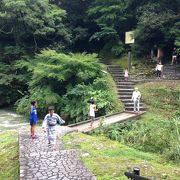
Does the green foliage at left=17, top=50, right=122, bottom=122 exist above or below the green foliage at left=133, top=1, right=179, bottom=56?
below

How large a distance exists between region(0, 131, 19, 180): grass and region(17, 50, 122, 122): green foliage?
6.65 metres

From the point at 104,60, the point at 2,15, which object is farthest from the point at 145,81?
the point at 2,15

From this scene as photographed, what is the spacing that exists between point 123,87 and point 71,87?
3526mm

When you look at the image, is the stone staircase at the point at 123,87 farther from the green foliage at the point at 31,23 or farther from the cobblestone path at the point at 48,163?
the cobblestone path at the point at 48,163

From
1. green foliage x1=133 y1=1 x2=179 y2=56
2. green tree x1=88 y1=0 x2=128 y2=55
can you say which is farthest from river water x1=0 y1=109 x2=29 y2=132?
green tree x1=88 y1=0 x2=128 y2=55

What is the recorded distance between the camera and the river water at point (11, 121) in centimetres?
2112

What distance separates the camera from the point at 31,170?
9453mm

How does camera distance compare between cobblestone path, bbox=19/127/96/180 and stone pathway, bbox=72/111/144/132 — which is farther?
stone pathway, bbox=72/111/144/132

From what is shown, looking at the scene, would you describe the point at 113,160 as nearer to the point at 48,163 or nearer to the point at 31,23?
the point at 48,163

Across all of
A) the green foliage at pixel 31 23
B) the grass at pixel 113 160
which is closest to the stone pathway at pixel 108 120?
the grass at pixel 113 160

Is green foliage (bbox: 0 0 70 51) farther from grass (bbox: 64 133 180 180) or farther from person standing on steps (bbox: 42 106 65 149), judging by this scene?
person standing on steps (bbox: 42 106 65 149)

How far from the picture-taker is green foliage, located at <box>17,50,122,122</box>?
66.5 ft

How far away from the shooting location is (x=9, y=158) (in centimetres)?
1130

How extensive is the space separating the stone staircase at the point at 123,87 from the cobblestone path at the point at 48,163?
9004 mm
